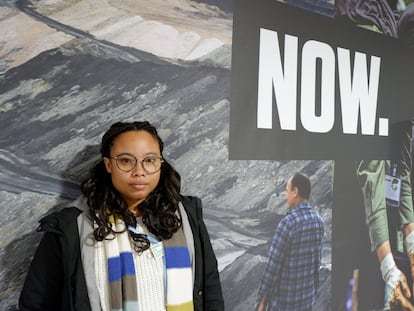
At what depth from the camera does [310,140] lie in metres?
1.89

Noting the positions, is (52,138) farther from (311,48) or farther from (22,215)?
(311,48)

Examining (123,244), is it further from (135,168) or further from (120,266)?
(135,168)

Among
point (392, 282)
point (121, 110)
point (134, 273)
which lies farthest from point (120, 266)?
point (392, 282)

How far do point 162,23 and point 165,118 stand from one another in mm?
307

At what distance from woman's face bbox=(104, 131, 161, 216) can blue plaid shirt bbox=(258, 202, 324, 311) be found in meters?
0.78

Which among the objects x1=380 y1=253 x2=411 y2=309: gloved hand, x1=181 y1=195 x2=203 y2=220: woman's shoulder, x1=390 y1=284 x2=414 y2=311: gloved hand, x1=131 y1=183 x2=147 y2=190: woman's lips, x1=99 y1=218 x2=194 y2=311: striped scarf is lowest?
x1=390 y1=284 x2=414 y2=311: gloved hand

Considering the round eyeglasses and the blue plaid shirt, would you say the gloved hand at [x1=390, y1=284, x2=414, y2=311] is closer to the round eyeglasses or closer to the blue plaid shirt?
the blue plaid shirt

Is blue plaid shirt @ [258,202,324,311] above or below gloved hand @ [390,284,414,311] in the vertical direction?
above

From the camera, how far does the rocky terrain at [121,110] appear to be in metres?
1.26

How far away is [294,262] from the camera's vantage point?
72.6 inches

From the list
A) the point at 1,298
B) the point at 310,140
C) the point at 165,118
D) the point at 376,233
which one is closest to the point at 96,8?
the point at 165,118

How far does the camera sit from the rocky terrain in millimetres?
1258

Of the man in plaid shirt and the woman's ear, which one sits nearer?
the woman's ear

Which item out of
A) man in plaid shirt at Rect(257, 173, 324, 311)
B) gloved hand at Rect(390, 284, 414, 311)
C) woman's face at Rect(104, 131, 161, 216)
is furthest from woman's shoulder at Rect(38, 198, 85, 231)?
gloved hand at Rect(390, 284, 414, 311)
